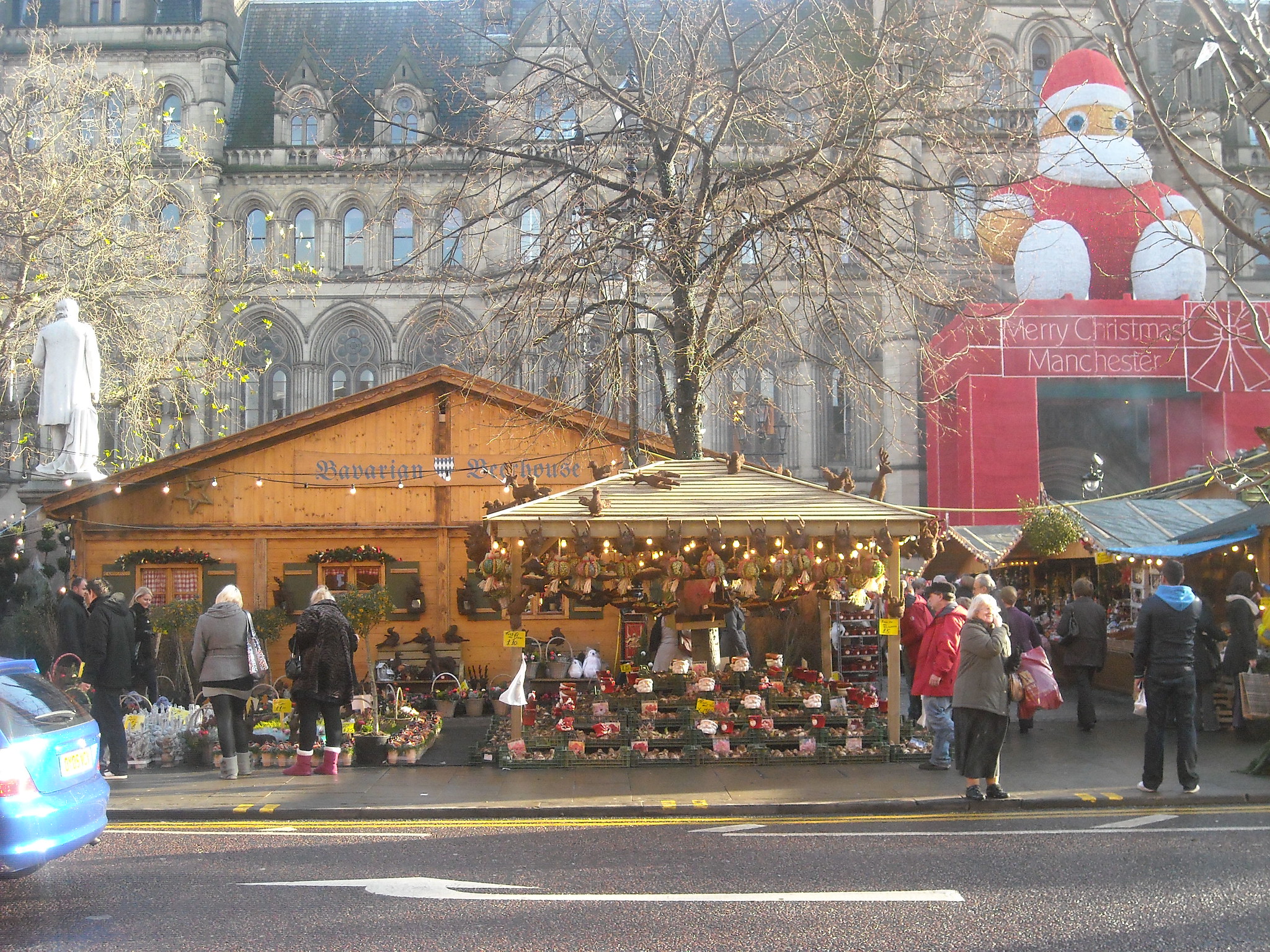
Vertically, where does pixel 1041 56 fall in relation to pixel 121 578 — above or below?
above

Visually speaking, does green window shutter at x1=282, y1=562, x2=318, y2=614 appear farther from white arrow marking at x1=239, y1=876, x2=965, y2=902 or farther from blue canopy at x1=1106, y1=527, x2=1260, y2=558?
blue canopy at x1=1106, y1=527, x2=1260, y2=558

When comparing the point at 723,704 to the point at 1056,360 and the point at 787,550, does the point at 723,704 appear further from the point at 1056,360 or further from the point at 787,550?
the point at 1056,360

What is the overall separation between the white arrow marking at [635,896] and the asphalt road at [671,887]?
19 mm

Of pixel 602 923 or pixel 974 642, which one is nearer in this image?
pixel 602 923

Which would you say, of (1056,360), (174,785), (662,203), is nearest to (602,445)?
(662,203)

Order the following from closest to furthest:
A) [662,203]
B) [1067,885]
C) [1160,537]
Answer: [1067,885]
[662,203]
[1160,537]

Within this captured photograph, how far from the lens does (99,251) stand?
75.1 ft

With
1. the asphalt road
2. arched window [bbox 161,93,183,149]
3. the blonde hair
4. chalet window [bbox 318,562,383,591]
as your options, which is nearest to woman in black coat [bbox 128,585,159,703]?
chalet window [bbox 318,562,383,591]

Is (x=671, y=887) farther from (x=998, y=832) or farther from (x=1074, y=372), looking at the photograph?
(x=1074, y=372)

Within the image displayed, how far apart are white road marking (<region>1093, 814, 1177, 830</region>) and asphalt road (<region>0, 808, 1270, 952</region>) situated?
0.03 meters

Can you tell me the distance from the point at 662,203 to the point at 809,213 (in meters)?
1.91

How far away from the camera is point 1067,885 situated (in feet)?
22.3

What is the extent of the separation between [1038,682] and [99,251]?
20162mm

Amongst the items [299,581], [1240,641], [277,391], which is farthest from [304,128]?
[1240,641]
